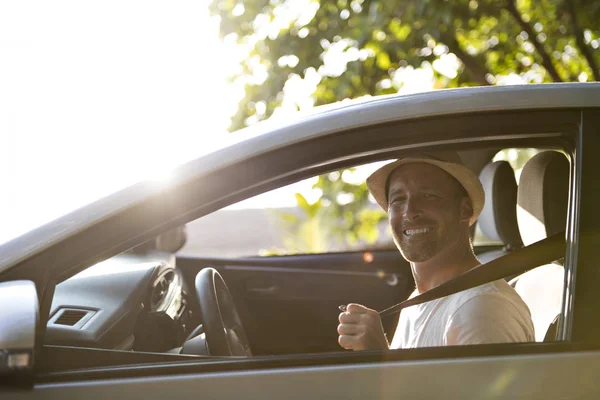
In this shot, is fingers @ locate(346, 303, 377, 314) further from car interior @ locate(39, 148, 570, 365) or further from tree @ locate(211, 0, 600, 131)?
tree @ locate(211, 0, 600, 131)

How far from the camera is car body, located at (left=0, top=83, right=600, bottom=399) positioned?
5.16 feet

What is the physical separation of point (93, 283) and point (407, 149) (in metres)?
0.90

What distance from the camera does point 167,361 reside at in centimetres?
162

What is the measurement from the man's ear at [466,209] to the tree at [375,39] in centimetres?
315

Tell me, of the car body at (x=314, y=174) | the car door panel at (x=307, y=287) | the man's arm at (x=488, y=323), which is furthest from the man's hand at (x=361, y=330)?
the car door panel at (x=307, y=287)

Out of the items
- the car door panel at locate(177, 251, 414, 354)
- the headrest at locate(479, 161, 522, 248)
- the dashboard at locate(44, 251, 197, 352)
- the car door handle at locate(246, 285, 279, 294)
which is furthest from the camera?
the car door handle at locate(246, 285, 279, 294)

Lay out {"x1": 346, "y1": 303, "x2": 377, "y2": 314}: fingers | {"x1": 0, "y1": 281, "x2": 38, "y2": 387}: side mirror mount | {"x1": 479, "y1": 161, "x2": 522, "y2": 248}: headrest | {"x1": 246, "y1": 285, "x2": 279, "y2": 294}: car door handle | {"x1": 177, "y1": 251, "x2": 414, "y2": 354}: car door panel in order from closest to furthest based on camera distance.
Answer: {"x1": 0, "y1": 281, "x2": 38, "y2": 387}: side mirror mount
{"x1": 346, "y1": 303, "x2": 377, "y2": 314}: fingers
{"x1": 479, "y1": 161, "x2": 522, "y2": 248}: headrest
{"x1": 177, "y1": 251, "x2": 414, "y2": 354}: car door panel
{"x1": 246, "y1": 285, "x2": 279, "y2": 294}: car door handle

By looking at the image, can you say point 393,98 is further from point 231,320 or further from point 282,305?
point 282,305

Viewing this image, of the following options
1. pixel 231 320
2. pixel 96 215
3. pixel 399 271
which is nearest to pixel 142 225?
pixel 96 215

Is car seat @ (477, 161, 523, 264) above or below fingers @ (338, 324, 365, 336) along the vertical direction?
above

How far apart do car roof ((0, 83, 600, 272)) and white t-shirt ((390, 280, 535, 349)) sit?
0.53 metres

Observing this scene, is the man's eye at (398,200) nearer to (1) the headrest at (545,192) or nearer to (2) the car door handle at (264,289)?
(1) the headrest at (545,192)

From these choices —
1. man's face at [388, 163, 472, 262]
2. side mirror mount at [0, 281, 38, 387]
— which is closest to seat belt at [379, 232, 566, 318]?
man's face at [388, 163, 472, 262]

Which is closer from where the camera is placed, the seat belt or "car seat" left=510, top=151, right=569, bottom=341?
the seat belt
